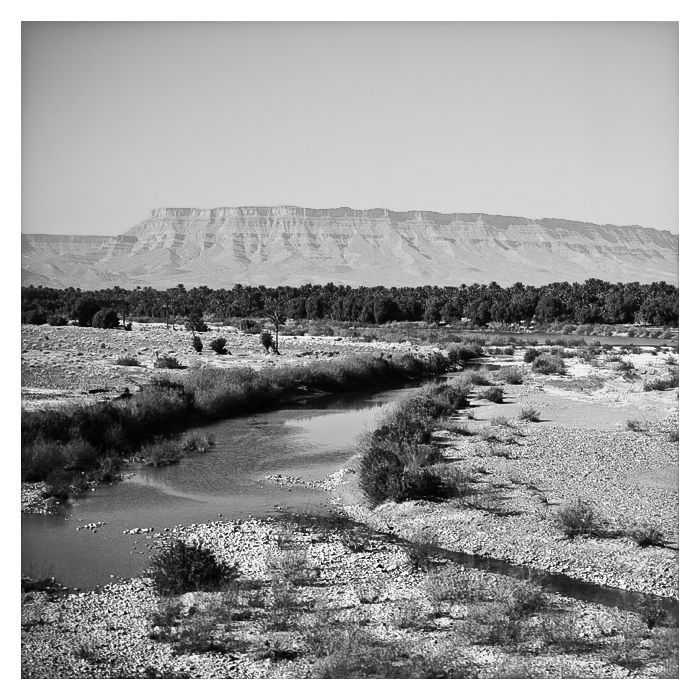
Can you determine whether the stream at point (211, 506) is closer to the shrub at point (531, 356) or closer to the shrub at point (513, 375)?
the shrub at point (513, 375)

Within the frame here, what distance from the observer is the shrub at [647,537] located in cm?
953

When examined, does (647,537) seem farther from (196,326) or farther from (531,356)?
(196,326)

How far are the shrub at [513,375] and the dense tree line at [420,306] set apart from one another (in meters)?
17.9

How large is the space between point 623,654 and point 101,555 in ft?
18.7

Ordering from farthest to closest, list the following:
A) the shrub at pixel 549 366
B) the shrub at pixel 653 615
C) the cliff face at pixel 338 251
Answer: the cliff face at pixel 338 251
the shrub at pixel 549 366
the shrub at pixel 653 615

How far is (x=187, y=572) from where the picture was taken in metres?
8.43

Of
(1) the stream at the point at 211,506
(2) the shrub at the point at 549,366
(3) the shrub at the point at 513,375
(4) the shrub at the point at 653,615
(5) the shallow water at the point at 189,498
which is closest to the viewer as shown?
(4) the shrub at the point at 653,615

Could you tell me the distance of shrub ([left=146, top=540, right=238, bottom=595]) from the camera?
8.34 metres

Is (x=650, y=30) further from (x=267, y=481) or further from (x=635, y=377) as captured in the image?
(x=635, y=377)

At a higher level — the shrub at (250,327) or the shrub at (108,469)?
the shrub at (250,327)

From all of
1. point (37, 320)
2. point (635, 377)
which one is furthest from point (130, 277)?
point (635, 377)

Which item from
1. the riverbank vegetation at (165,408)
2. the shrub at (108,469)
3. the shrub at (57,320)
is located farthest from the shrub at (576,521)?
the shrub at (57,320)

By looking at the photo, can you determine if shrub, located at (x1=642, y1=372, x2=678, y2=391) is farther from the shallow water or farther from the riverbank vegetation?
the shallow water

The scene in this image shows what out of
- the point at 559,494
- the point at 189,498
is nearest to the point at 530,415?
the point at 559,494
